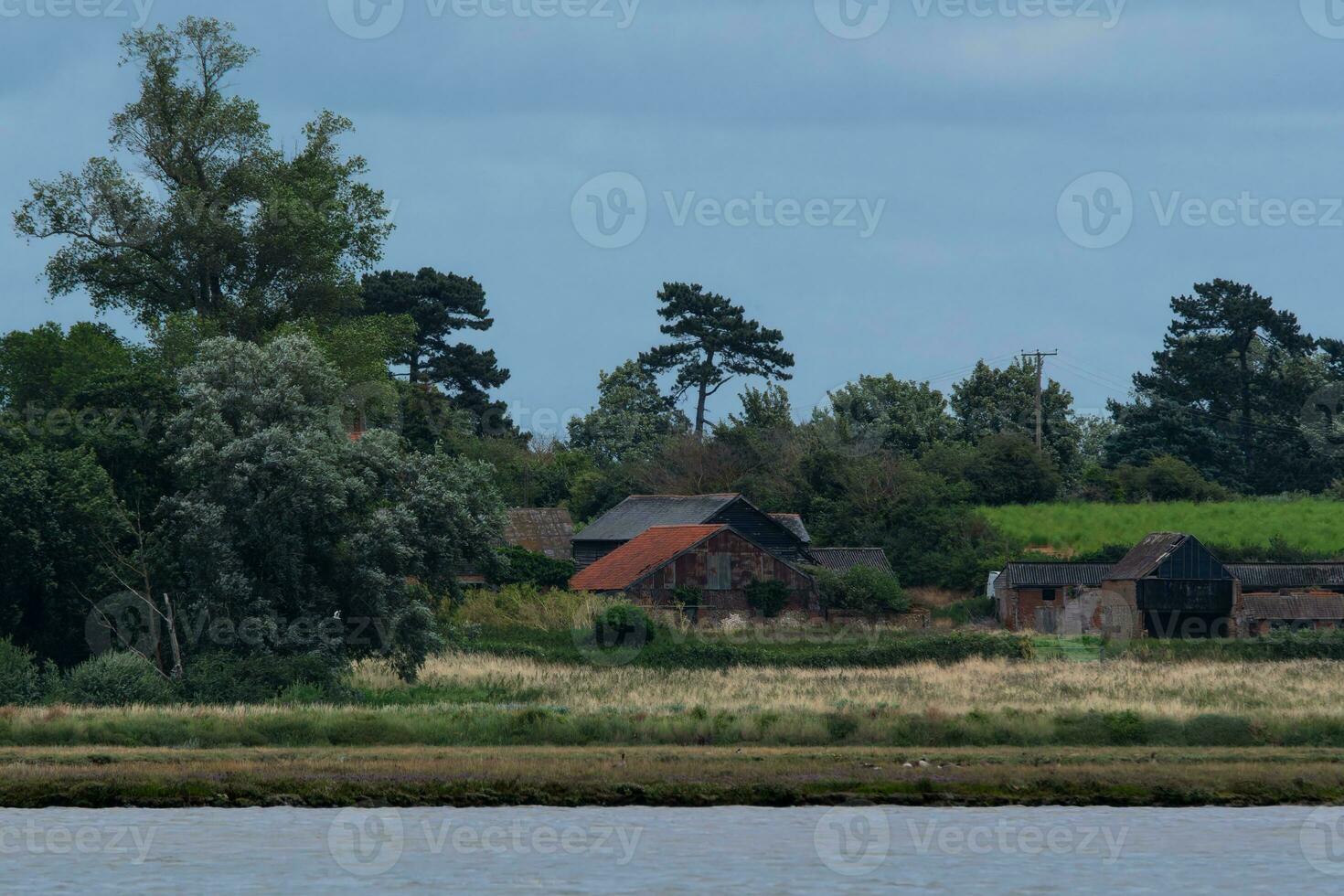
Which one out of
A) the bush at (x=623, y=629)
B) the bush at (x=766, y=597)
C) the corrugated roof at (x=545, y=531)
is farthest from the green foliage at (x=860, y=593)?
the corrugated roof at (x=545, y=531)

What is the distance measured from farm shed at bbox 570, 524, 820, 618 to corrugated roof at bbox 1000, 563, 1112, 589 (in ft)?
32.3

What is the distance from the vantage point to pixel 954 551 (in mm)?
96062

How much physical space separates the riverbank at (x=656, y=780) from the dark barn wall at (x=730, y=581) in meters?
47.3

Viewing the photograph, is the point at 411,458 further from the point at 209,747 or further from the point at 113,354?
the point at 113,354

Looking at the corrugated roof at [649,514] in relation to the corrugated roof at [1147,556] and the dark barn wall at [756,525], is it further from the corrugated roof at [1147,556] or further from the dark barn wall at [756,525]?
the corrugated roof at [1147,556]

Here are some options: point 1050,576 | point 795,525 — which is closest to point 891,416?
point 795,525

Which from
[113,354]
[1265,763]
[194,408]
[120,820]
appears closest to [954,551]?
[113,354]

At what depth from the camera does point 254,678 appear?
42938mm

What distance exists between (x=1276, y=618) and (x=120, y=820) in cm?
6076

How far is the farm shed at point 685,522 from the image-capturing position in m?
93.4

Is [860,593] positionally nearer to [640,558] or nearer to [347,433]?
[640,558]

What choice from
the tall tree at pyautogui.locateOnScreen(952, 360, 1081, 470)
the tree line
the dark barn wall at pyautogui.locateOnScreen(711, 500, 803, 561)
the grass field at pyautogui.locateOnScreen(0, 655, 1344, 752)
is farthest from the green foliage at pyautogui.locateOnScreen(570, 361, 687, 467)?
the grass field at pyautogui.locateOnScreen(0, 655, 1344, 752)

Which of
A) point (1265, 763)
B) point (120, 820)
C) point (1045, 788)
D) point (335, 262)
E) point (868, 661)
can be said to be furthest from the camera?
point (335, 262)

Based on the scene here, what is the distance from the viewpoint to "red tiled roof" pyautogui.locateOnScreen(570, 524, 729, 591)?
269 feet
